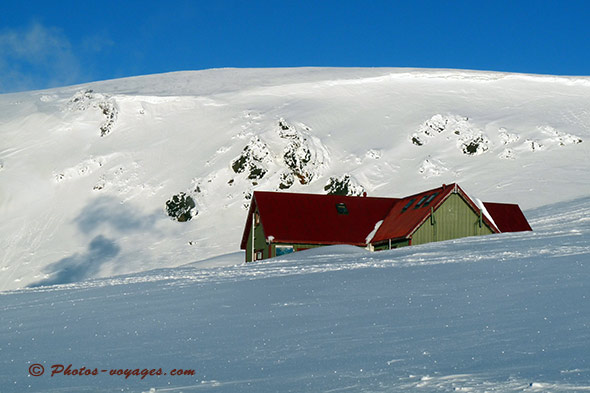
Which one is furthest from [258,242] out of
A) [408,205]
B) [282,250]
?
[408,205]

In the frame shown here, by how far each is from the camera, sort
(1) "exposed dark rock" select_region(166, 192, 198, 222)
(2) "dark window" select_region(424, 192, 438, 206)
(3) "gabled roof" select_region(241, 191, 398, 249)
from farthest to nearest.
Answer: (1) "exposed dark rock" select_region(166, 192, 198, 222)
(3) "gabled roof" select_region(241, 191, 398, 249)
(2) "dark window" select_region(424, 192, 438, 206)

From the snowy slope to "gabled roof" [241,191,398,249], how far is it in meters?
6.32

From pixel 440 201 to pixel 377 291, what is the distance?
2054 cm

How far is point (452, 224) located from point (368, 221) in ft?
18.8

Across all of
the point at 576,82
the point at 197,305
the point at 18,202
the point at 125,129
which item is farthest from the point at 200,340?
the point at 576,82

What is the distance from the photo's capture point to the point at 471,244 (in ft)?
75.9

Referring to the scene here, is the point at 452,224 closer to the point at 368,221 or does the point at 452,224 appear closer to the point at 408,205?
the point at 408,205

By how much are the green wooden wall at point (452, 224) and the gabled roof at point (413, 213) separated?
Answer: 0.25 m

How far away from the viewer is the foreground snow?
7211mm

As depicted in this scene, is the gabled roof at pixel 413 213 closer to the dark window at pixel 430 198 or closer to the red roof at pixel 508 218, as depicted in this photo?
the dark window at pixel 430 198

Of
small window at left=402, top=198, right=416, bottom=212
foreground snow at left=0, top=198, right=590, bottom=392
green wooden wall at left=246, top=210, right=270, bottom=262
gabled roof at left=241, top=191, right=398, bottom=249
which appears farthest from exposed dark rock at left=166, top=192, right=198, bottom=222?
foreground snow at left=0, top=198, right=590, bottom=392

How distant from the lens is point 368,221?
37.9 meters

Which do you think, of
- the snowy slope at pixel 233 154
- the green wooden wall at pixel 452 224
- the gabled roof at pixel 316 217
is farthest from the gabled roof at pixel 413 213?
the snowy slope at pixel 233 154

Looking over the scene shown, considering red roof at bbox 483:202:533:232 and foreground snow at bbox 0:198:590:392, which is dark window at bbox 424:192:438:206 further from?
foreground snow at bbox 0:198:590:392
